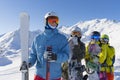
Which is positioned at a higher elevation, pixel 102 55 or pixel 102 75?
pixel 102 55

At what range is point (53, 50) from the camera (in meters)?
5.34

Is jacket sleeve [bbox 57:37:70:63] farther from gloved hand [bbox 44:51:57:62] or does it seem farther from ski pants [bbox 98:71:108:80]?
ski pants [bbox 98:71:108:80]

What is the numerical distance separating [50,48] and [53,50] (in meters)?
0.18

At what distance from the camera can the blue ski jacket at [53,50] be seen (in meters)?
5.30

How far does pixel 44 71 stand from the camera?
5.30 meters

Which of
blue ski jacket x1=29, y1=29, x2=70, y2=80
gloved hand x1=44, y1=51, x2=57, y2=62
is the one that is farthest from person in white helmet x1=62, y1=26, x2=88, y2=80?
gloved hand x1=44, y1=51, x2=57, y2=62

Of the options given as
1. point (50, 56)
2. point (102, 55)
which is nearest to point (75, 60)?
point (102, 55)

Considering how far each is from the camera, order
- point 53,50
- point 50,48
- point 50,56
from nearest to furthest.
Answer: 1. point 50,56
2. point 50,48
3. point 53,50

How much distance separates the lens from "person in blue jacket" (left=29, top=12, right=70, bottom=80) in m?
5.28

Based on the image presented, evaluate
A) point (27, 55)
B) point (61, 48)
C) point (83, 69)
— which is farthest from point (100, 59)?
point (27, 55)

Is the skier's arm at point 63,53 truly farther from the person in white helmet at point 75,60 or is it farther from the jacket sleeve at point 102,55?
the jacket sleeve at point 102,55

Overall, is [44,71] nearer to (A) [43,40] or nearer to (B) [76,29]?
(A) [43,40]

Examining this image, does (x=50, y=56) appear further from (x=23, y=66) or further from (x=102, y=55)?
(x=102, y=55)

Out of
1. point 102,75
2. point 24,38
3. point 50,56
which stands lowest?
point 102,75
